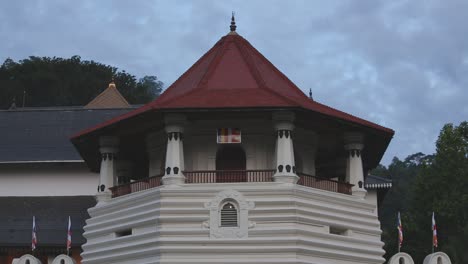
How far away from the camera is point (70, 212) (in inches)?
1800

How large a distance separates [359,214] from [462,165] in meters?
23.3

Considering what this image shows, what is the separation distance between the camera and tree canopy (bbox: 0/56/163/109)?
3596 inches

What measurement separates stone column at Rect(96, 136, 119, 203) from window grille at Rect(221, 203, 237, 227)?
15.9 ft

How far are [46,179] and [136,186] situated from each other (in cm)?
1628

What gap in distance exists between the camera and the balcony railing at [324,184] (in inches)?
1271

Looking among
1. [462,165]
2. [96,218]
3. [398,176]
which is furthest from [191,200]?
[398,176]

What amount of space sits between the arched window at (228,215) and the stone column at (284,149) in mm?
1525

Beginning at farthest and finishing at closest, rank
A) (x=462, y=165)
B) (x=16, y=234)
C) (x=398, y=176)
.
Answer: (x=398, y=176)
(x=462, y=165)
(x=16, y=234)

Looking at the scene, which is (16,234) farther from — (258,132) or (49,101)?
(49,101)

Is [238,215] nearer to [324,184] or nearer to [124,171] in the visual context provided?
[324,184]

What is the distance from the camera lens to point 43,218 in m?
44.9

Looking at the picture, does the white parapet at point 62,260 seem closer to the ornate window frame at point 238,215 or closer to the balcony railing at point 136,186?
the balcony railing at point 136,186

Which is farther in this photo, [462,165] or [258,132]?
[462,165]

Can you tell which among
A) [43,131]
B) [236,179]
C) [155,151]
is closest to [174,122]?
[236,179]
